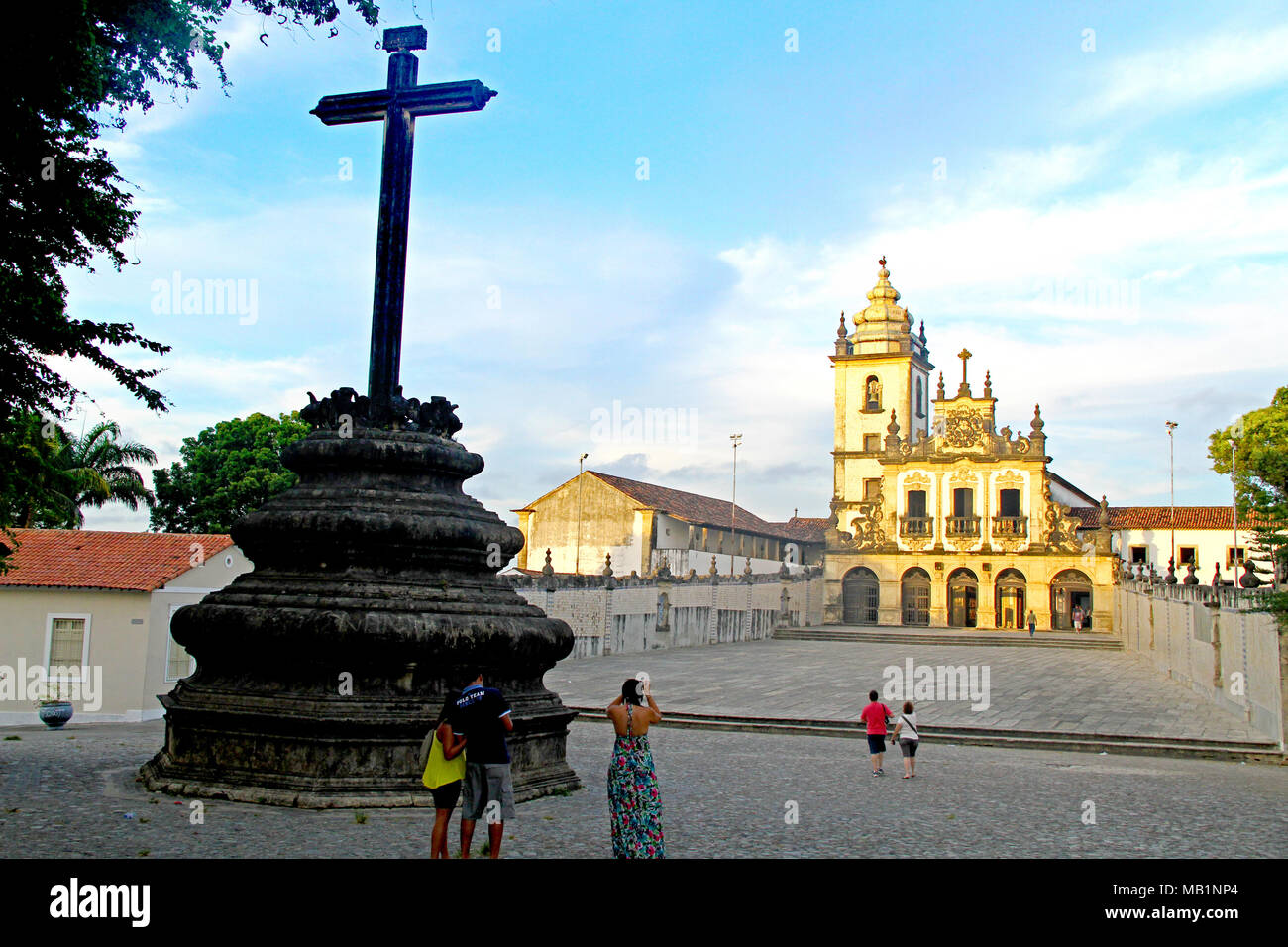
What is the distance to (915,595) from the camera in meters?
48.9

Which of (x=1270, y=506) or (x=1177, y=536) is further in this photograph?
(x=1177, y=536)

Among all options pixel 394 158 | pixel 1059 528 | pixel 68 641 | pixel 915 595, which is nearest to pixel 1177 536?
pixel 1059 528

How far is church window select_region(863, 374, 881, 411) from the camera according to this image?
2175 inches

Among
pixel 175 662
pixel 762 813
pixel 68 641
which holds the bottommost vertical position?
pixel 762 813

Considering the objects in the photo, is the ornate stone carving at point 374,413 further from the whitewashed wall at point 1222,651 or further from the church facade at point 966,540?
the church facade at point 966,540

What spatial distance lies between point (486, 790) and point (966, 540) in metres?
44.8

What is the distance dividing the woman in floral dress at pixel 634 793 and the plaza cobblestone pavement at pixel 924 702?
398 inches

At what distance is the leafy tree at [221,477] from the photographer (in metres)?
35.1

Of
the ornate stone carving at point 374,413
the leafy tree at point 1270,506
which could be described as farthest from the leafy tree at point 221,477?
the leafy tree at point 1270,506

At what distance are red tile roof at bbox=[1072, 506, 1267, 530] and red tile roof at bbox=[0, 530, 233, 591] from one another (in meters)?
42.0

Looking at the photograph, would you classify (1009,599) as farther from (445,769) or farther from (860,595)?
(445,769)

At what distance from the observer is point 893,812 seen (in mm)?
8523
